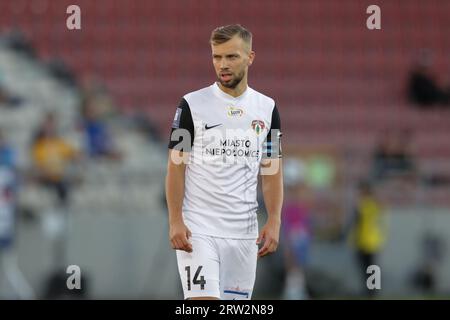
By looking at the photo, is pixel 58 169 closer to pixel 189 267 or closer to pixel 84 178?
pixel 84 178

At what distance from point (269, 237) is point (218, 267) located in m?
0.35

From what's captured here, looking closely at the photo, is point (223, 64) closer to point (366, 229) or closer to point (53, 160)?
point (53, 160)

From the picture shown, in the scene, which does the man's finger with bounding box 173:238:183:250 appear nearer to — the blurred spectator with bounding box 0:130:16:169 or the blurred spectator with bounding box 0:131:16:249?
the blurred spectator with bounding box 0:131:16:249

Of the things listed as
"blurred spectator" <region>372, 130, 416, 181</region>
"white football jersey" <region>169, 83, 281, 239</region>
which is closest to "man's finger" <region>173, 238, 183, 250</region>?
"white football jersey" <region>169, 83, 281, 239</region>

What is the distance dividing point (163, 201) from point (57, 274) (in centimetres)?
182

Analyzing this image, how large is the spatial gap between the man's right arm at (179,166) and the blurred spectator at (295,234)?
7689 millimetres

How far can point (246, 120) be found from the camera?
6281 mm

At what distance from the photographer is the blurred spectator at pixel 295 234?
13859 mm

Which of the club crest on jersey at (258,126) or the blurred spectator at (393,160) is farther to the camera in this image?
the blurred spectator at (393,160)

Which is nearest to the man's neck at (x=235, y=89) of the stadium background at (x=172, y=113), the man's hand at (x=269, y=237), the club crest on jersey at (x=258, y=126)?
the club crest on jersey at (x=258, y=126)

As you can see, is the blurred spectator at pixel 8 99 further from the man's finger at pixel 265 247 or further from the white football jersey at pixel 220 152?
the man's finger at pixel 265 247

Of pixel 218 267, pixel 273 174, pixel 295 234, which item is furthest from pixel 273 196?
pixel 295 234

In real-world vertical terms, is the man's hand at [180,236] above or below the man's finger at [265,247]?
above

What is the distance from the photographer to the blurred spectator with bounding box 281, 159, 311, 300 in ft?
45.5
